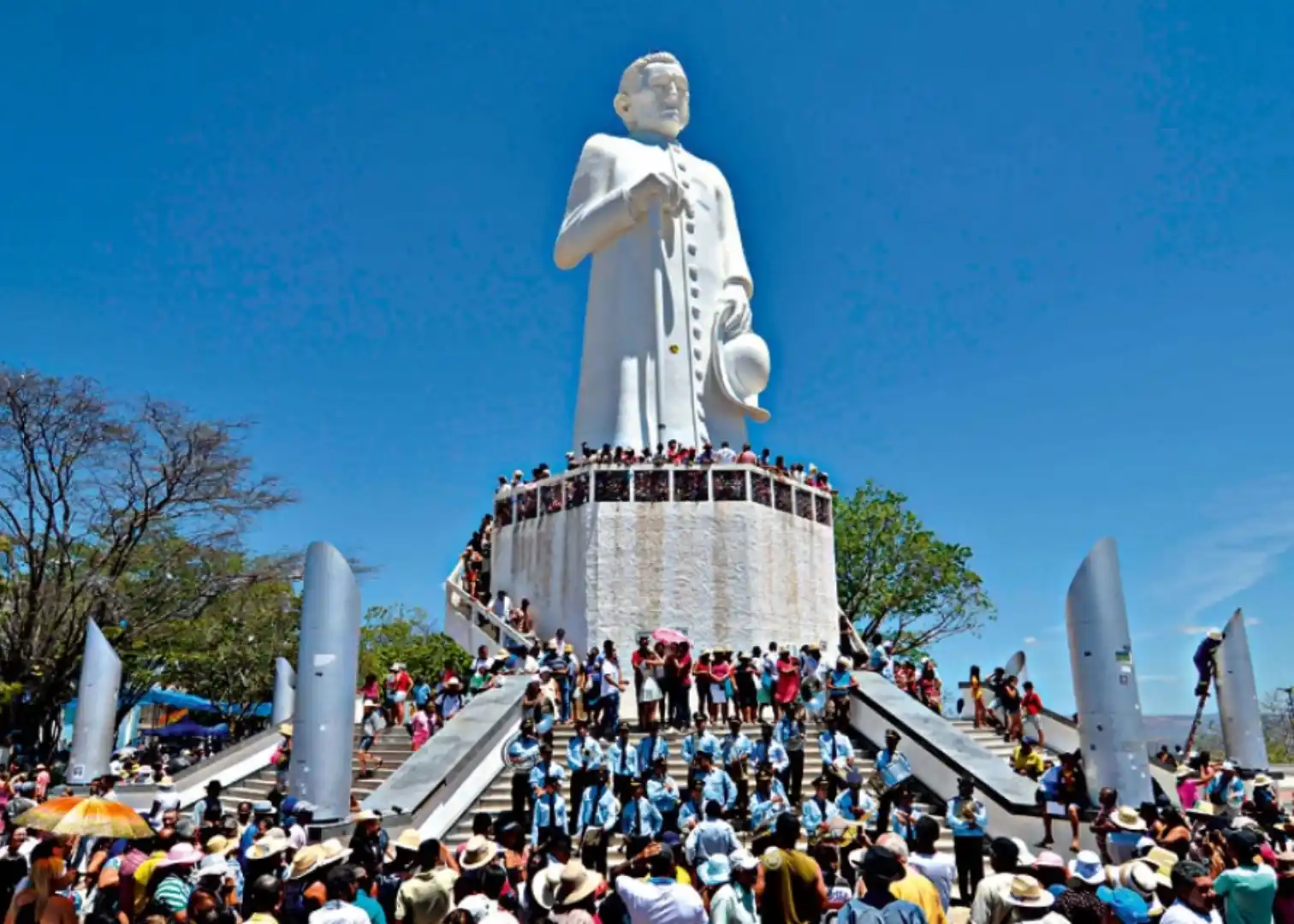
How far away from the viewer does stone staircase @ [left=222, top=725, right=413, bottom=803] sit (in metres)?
14.0

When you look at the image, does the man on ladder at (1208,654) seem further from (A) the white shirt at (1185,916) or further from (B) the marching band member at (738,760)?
(A) the white shirt at (1185,916)

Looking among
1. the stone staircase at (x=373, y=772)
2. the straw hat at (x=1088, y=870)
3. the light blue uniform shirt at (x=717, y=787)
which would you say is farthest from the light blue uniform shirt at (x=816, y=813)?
the stone staircase at (x=373, y=772)

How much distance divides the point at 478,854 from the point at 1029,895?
3.22 m

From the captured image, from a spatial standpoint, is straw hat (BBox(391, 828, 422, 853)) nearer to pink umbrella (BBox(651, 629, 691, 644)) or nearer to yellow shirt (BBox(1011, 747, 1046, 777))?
yellow shirt (BBox(1011, 747, 1046, 777))

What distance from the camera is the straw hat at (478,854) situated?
5855 millimetres

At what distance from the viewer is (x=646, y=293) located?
78.7 feet

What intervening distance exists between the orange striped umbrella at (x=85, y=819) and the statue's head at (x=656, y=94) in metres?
22.8

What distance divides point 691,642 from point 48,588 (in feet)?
52.0

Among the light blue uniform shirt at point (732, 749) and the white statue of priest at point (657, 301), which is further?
the white statue of priest at point (657, 301)

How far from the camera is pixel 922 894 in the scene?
526cm

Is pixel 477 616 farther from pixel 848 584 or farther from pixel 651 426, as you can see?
pixel 848 584

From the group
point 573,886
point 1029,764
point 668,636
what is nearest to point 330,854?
point 573,886

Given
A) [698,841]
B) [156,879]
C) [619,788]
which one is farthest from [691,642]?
[156,879]

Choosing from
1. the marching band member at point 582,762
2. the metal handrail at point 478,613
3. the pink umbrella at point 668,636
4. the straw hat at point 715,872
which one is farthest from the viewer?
the metal handrail at point 478,613
